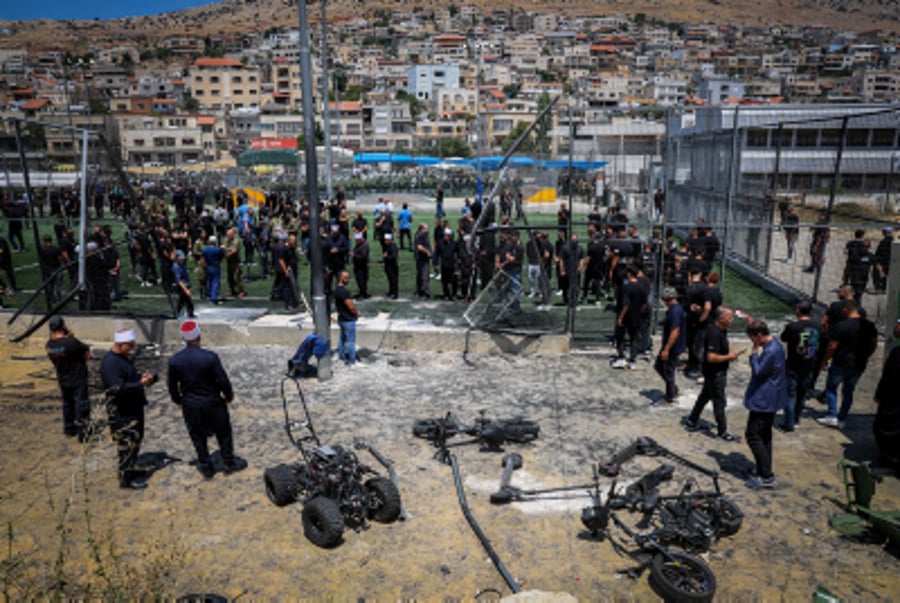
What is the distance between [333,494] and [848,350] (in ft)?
21.9

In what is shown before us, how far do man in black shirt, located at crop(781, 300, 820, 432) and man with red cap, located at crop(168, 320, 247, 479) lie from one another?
6.81 metres

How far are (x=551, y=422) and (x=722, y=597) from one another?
3.74 meters

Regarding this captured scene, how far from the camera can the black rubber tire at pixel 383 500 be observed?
6316 millimetres

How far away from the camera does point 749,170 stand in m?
23.7

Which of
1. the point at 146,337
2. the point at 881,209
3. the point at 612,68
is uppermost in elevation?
the point at 612,68

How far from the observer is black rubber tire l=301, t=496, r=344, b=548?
19.3ft

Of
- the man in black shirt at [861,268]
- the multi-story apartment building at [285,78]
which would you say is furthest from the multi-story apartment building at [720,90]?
the man in black shirt at [861,268]

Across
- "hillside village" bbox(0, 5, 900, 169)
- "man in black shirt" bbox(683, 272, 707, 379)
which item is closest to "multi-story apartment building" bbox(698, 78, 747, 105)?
"hillside village" bbox(0, 5, 900, 169)

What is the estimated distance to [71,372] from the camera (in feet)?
26.9

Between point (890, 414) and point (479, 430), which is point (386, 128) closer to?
point (479, 430)

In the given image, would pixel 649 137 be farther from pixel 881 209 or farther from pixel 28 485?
pixel 28 485

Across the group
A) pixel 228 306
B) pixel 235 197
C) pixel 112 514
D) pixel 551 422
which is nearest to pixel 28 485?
pixel 112 514

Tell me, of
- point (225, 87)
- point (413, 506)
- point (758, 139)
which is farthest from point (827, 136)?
point (225, 87)

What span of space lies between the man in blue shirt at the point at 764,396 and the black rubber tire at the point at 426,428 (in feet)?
11.9
